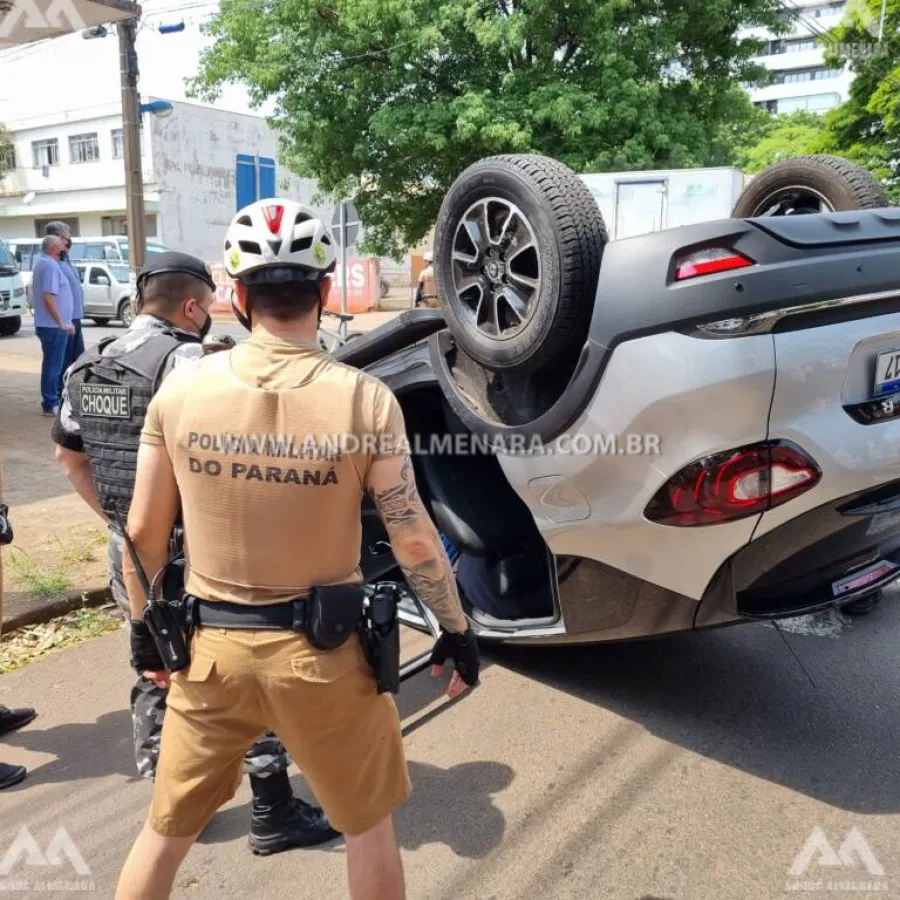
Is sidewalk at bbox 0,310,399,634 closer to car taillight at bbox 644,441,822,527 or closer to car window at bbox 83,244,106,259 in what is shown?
car taillight at bbox 644,441,822,527

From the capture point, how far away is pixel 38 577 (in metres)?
4.61

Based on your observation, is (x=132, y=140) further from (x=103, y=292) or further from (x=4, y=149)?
(x=4, y=149)

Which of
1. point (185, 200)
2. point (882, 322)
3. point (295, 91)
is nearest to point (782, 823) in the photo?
point (882, 322)

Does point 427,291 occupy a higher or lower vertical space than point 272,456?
lower

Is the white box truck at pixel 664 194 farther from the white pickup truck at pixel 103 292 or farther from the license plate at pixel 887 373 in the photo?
the white pickup truck at pixel 103 292

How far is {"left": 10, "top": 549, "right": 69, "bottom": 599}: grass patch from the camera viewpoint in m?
4.50

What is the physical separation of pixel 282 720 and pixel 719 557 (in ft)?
4.74

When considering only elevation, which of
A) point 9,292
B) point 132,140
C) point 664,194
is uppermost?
point 132,140

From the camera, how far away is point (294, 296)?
1.90 metres

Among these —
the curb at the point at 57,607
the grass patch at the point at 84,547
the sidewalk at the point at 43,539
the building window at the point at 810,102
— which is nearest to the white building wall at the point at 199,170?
the sidewalk at the point at 43,539

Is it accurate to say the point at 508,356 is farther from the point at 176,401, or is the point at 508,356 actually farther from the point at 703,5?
the point at 703,5

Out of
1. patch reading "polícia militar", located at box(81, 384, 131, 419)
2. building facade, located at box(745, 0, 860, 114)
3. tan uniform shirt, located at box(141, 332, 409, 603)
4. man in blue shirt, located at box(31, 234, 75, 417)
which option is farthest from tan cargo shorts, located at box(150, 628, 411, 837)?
building facade, located at box(745, 0, 860, 114)

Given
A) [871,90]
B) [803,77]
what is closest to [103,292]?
[871,90]

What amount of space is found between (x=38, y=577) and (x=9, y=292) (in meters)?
16.0
